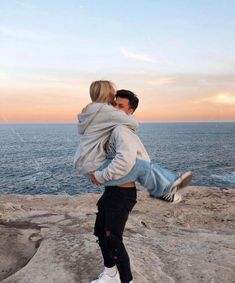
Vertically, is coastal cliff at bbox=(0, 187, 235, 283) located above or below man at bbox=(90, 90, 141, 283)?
below

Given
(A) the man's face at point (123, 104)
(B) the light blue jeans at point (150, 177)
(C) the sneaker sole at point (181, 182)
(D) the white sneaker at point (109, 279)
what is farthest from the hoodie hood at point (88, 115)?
(D) the white sneaker at point (109, 279)

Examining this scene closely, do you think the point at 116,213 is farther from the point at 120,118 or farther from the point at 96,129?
the point at 120,118

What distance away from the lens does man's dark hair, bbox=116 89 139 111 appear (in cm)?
472

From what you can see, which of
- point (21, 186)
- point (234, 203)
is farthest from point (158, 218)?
point (21, 186)

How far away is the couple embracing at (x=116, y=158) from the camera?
15.1 feet

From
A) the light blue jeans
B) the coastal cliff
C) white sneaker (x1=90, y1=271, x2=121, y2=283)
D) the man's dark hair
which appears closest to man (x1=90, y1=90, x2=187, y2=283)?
the man's dark hair

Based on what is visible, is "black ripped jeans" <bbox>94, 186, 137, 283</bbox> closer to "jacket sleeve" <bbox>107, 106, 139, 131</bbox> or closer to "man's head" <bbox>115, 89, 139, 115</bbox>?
"jacket sleeve" <bbox>107, 106, 139, 131</bbox>

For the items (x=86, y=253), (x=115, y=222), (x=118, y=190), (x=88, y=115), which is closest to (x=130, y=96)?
(x=88, y=115)

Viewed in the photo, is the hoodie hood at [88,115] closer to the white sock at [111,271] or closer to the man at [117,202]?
the man at [117,202]

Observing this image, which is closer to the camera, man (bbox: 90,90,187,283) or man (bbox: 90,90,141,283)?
man (bbox: 90,90,187,283)

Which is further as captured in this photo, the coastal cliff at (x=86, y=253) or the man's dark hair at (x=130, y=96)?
the coastal cliff at (x=86, y=253)

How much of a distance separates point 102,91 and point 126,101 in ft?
1.14

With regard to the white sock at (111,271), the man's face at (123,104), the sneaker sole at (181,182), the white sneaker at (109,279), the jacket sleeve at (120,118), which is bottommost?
the white sneaker at (109,279)

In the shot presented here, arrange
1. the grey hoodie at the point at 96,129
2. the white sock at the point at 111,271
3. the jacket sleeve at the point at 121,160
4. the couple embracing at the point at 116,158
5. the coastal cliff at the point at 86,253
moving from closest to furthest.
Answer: the jacket sleeve at the point at 121,160
the couple embracing at the point at 116,158
the grey hoodie at the point at 96,129
the white sock at the point at 111,271
the coastal cliff at the point at 86,253
